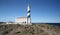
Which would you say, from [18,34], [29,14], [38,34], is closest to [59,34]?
[38,34]

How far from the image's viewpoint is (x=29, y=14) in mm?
42438

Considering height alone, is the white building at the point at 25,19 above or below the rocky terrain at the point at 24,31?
above

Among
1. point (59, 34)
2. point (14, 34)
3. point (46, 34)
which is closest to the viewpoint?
point (14, 34)

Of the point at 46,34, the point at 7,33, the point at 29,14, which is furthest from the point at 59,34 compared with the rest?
the point at 29,14

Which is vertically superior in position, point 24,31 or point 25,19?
point 25,19

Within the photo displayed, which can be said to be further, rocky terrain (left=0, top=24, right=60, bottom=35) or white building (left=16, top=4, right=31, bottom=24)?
white building (left=16, top=4, right=31, bottom=24)

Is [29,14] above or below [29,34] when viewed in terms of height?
above

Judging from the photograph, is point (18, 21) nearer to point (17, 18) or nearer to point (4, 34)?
point (17, 18)

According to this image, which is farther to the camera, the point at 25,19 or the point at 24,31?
the point at 25,19

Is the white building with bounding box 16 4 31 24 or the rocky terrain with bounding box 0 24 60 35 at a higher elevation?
the white building with bounding box 16 4 31 24

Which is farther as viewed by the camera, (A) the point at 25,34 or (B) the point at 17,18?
(B) the point at 17,18

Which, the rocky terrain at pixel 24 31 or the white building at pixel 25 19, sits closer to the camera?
the rocky terrain at pixel 24 31

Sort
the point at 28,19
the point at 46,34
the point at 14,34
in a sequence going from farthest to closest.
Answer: the point at 28,19 < the point at 46,34 < the point at 14,34

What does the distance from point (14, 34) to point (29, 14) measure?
62.5 feet
